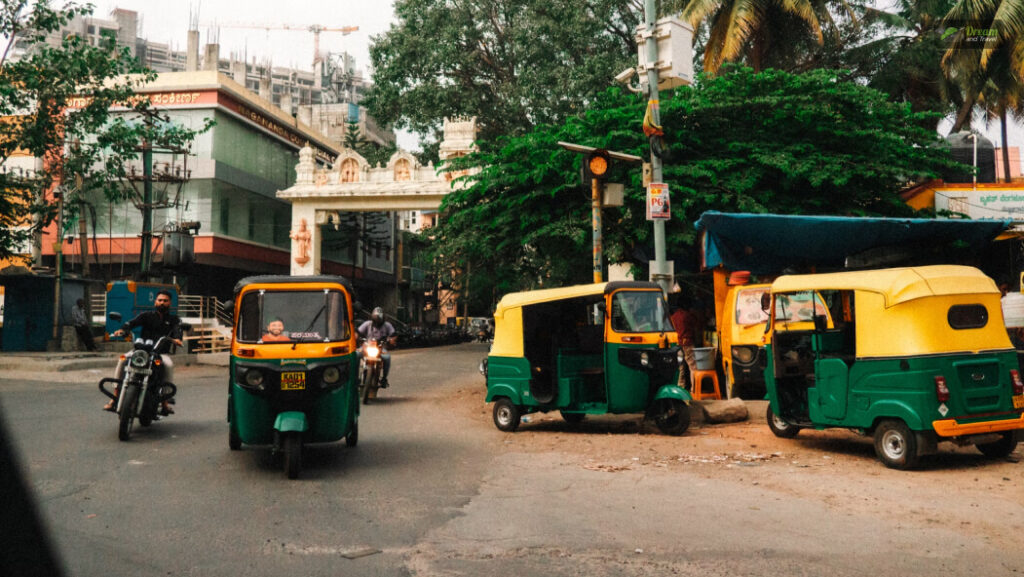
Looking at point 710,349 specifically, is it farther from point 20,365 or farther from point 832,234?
point 20,365

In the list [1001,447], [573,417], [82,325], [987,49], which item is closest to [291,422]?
[573,417]

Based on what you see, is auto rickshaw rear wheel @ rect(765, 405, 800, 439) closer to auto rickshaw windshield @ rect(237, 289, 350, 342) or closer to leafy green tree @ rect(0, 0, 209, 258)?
auto rickshaw windshield @ rect(237, 289, 350, 342)

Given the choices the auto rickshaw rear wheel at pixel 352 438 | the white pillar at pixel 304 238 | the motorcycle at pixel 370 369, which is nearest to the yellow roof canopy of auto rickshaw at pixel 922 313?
the auto rickshaw rear wheel at pixel 352 438

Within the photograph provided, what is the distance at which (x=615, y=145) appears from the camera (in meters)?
17.3

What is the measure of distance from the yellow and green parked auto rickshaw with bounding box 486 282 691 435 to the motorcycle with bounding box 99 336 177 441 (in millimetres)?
4038

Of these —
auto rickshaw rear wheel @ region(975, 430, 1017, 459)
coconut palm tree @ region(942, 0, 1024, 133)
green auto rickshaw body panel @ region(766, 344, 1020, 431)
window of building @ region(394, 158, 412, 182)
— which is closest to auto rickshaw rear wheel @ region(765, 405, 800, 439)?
green auto rickshaw body panel @ region(766, 344, 1020, 431)

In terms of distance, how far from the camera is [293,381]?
7.28 m

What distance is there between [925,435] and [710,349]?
6.28 m

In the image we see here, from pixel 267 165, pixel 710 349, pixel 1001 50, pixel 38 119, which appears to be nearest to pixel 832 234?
pixel 710 349

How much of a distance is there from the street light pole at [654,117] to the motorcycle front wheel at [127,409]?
7.40 m

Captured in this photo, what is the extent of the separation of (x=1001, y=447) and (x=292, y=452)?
6.78m

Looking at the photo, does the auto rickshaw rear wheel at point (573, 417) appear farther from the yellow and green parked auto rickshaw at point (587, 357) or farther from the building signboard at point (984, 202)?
the building signboard at point (984, 202)

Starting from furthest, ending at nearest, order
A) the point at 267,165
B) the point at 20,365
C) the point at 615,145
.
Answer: the point at 267,165
the point at 20,365
the point at 615,145

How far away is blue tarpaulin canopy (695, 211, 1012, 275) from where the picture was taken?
42.0ft
